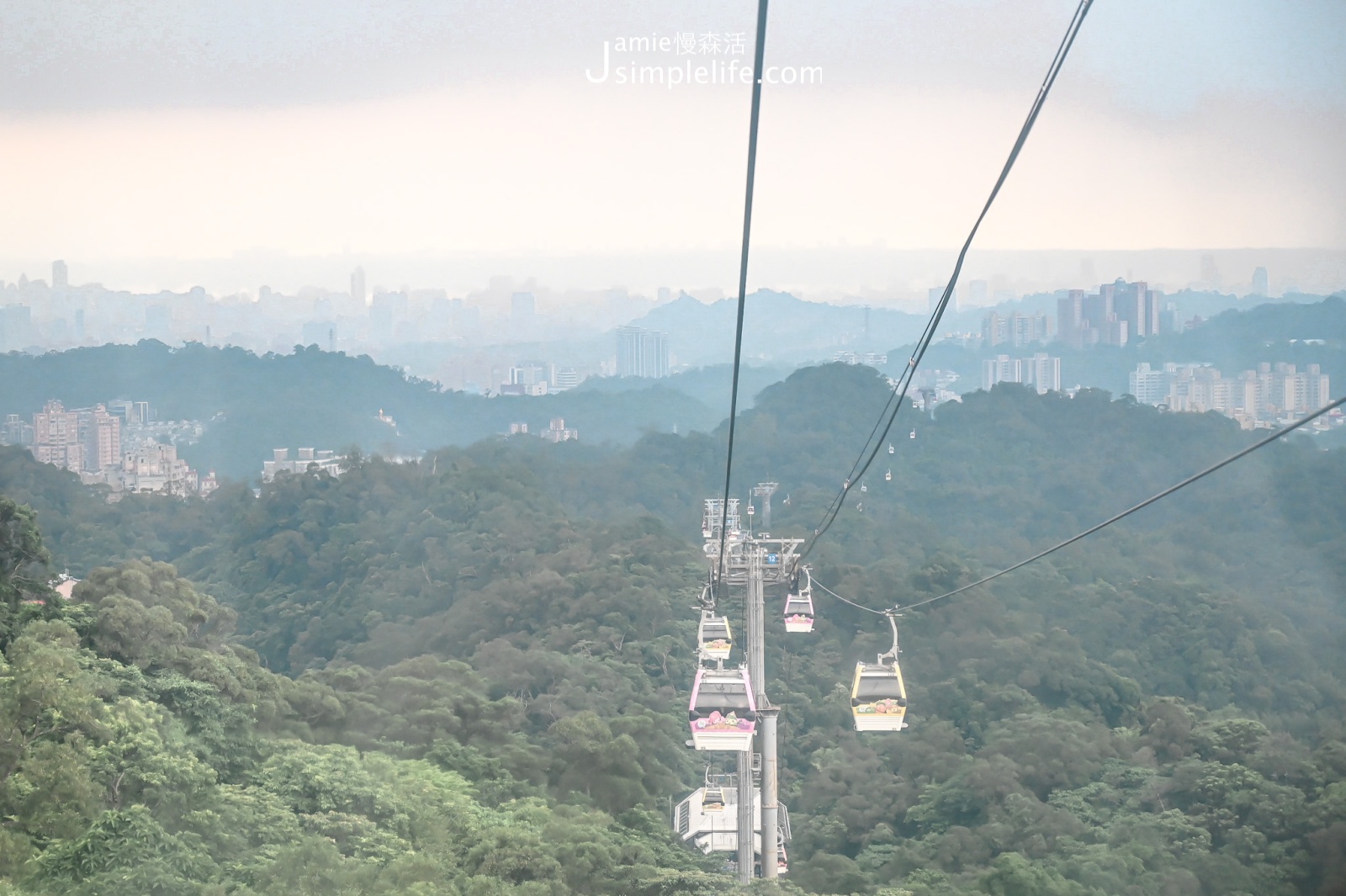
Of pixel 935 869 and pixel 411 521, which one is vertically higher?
pixel 411 521

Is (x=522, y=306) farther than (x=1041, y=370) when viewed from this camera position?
Yes

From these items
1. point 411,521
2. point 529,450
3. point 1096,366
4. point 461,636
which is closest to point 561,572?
point 461,636

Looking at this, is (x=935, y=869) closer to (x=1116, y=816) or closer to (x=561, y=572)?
(x=1116, y=816)

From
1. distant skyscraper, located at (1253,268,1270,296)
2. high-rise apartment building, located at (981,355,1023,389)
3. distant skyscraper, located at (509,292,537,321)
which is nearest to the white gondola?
distant skyscraper, located at (1253,268,1270,296)

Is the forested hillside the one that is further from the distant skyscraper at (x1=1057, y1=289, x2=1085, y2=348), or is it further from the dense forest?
the distant skyscraper at (x1=1057, y1=289, x2=1085, y2=348)

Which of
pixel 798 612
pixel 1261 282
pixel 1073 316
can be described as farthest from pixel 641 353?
pixel 798 612

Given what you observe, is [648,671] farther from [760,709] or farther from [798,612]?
[760,709]
